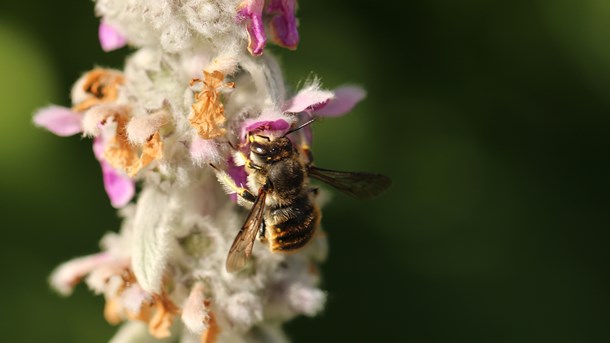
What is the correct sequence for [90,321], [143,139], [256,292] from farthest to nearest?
[90,321] → [256,292] → [143,139]

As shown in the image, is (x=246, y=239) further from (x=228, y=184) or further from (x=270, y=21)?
(x=270, y=21)

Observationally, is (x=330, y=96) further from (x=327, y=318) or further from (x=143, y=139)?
(x=327, y=318)

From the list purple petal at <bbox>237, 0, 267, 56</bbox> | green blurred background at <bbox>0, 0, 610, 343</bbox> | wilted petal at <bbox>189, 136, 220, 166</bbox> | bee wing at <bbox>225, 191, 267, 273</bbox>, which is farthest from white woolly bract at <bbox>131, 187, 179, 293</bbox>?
green blurred background at <bbox>0, 0, 610, 343</bbox>

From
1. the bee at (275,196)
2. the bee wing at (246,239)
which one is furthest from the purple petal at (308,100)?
the bee wing at (246,239)

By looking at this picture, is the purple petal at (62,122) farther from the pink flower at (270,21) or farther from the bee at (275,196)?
the pink flower at (270,21)

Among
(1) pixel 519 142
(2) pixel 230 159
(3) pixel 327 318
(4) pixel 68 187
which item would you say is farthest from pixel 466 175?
(2) pixel 230 159

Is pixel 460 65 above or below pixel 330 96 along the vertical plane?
above

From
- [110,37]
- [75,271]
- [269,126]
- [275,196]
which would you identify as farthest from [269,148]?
[75,271]
